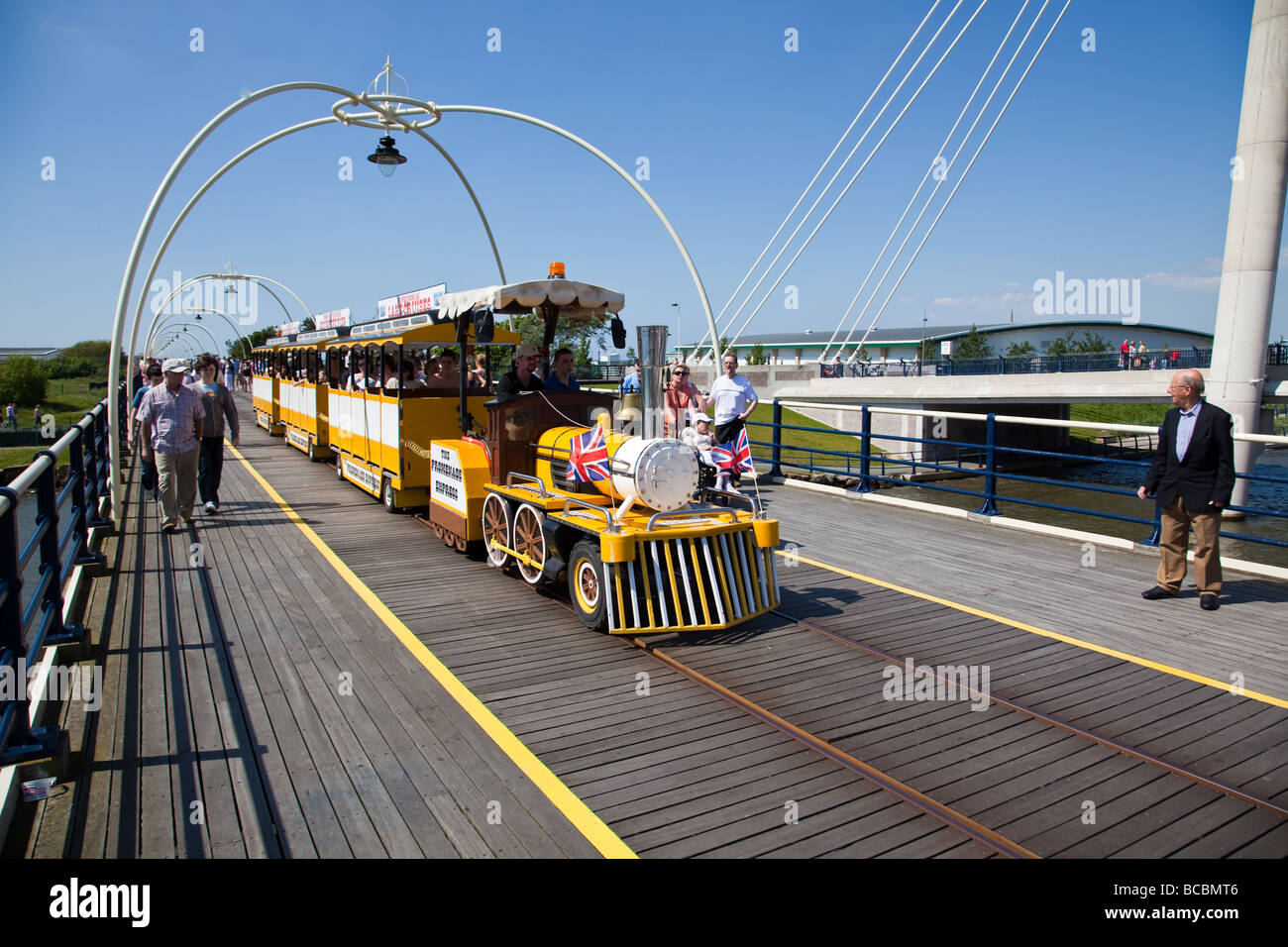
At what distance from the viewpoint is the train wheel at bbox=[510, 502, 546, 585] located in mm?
6957

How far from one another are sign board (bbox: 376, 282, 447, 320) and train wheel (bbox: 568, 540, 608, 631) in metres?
4.18

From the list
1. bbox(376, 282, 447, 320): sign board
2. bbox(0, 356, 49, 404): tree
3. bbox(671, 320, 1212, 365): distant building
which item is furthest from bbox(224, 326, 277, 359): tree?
bbox(376, 282, 447, 320): sign board

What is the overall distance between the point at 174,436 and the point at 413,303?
3296mm

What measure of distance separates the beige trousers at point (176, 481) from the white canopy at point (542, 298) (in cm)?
399

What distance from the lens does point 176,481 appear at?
951cm

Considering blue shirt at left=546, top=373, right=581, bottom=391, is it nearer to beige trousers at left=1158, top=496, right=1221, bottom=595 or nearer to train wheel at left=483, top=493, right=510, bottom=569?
train wheel at left=483, top=493, right=510, bottom=569

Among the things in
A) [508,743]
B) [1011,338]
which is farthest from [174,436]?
[1011,338]

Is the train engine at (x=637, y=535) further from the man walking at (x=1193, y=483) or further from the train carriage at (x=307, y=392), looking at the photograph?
the train carriage at (x=307, y=392)

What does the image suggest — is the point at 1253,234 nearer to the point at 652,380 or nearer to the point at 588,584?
the point at 652,380

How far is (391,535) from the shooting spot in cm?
952

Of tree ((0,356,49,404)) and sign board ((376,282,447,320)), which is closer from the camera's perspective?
sign board ((376,282,447,320))

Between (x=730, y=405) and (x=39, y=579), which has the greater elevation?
(x=730, y=405)

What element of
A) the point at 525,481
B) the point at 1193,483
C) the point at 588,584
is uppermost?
the point at 1193,483
